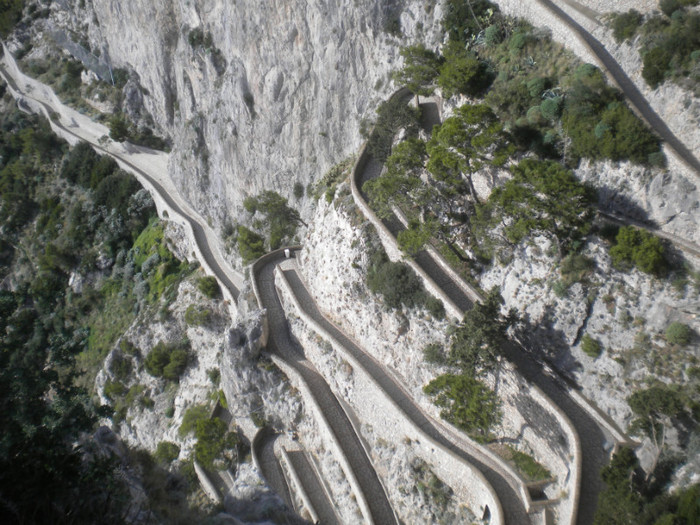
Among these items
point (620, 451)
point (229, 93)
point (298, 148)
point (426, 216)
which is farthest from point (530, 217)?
point (229, 93)

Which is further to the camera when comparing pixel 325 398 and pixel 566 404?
pixel 325 398

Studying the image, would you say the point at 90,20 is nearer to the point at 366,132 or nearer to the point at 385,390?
the point at 366,132

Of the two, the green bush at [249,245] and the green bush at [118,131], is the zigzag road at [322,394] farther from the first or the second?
the green bush at [118,131]

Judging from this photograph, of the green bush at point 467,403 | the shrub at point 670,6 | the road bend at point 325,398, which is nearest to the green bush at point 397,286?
the green bush at point 467,403

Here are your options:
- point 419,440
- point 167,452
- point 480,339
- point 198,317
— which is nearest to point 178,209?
point 198,317

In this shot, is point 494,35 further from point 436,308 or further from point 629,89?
point 436,308
